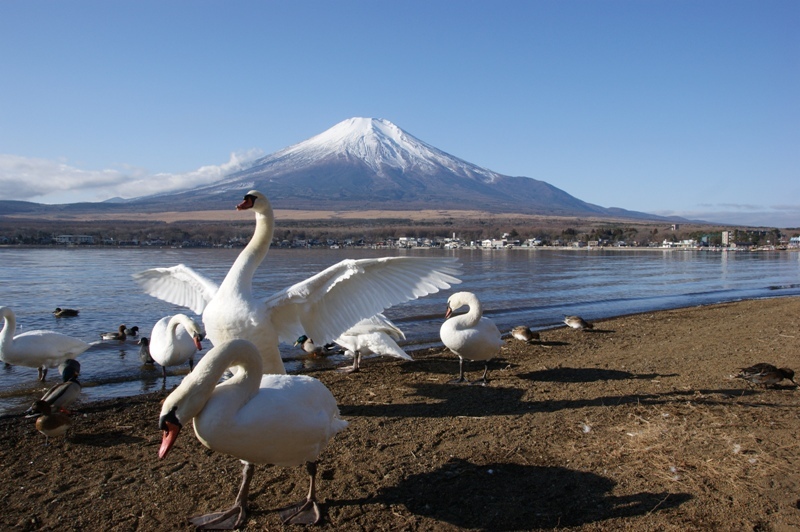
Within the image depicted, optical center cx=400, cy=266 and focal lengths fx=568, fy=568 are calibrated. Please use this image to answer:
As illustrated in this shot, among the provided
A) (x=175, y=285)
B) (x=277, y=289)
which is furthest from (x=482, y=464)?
(x=277, y=289)

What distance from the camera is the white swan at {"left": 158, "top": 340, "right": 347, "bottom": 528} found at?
3781 mm

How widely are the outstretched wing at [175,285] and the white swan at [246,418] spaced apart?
4.19m

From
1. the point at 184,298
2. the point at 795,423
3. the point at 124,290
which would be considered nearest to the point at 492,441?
the point at 795,423

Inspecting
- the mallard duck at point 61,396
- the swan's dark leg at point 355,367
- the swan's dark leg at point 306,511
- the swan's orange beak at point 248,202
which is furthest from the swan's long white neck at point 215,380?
the swan's dark leg at point 355,367

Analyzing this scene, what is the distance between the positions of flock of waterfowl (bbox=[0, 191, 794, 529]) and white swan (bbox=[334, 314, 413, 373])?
20mm

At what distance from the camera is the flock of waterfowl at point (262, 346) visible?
12.7ft

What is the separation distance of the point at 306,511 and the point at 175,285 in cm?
533

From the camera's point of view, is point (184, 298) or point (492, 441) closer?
point (492, 441)

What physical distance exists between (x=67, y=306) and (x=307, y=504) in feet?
61.9

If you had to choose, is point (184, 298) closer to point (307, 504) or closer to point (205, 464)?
point (205, 464)

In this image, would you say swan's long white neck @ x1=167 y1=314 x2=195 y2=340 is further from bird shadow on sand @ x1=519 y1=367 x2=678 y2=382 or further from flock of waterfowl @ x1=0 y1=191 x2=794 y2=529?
bird shadow on sand @ x1=519 y1=367 x2=678 y2=382

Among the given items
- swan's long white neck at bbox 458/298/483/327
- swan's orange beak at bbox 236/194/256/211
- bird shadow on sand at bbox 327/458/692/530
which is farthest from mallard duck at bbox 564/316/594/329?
bird shadow on sand at bbox 327/458/692/530

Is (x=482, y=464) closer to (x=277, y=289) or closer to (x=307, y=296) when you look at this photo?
(x=307, y=296)

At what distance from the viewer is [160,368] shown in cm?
1094
